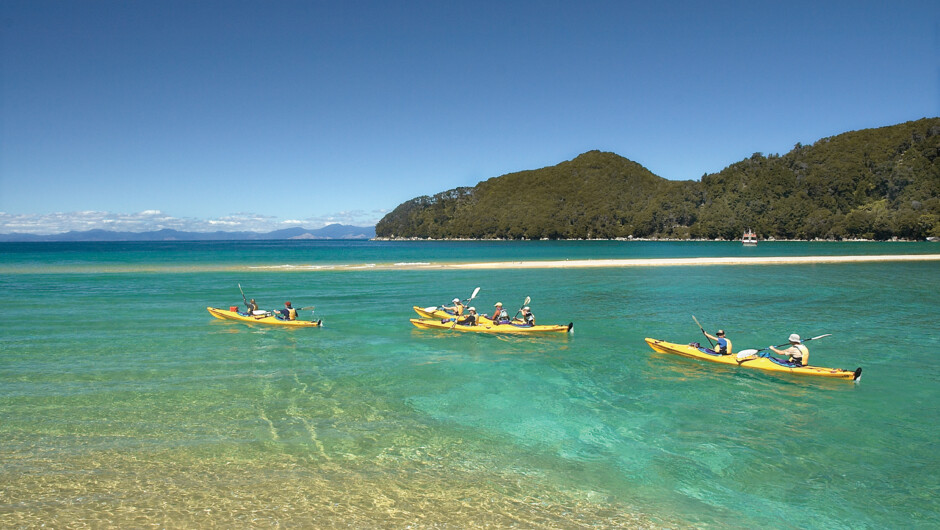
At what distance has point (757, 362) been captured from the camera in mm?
18297

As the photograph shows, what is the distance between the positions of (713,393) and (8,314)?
1441 inches

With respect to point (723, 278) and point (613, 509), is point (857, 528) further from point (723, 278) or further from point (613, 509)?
point (723, 278)

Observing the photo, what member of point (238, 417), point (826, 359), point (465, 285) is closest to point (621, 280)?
point (465, 285)

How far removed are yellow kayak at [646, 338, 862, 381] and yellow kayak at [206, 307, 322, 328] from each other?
15.7 metres

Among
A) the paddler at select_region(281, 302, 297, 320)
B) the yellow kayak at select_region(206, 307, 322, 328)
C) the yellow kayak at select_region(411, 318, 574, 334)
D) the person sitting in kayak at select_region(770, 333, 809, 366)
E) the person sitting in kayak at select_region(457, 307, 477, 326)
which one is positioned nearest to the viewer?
the person sitting in kayak at select_region(770, 333, 809, 366)

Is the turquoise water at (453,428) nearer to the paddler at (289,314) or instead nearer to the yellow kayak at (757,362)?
the yellow kayak at (757,362)

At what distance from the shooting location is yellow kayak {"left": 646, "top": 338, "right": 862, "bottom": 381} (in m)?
17.0

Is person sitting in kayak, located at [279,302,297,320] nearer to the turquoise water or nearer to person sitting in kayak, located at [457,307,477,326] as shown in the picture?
the turquoise water

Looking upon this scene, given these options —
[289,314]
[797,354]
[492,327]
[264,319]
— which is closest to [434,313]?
[492,327]

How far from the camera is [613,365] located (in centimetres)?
1955

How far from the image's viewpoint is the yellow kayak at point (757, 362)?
17.0 meters

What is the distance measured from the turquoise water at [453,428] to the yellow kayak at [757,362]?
0.37 meters

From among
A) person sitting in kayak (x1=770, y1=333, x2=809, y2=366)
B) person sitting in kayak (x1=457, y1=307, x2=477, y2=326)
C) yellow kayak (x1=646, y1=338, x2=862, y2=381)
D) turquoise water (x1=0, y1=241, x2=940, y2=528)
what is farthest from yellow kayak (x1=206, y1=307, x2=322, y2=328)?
person sitting in kayak (x1=770, y1=333, x2=809, y2=366)

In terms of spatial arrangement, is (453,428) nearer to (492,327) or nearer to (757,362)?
(757,362)
